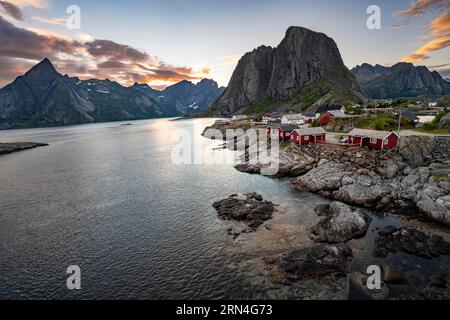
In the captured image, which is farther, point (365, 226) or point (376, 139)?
point (376, 139)

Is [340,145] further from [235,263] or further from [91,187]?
[91,187]

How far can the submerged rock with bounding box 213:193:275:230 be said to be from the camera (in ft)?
115

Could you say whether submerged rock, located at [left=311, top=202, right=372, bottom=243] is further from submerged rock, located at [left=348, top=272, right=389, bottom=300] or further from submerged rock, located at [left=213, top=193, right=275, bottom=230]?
submerged rock, located at [left=213, top=193, right=275, bottom=230]

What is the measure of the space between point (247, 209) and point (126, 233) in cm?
1797

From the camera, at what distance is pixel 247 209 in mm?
37594

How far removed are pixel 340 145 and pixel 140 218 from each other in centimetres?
4664

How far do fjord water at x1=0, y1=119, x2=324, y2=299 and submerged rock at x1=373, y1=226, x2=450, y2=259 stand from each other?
1104cm

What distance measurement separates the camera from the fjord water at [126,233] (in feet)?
75.8

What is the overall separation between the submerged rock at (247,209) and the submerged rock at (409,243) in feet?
45.9

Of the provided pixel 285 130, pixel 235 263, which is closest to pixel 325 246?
pixel 235 263

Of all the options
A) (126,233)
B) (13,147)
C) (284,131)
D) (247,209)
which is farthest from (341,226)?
(13,147)
